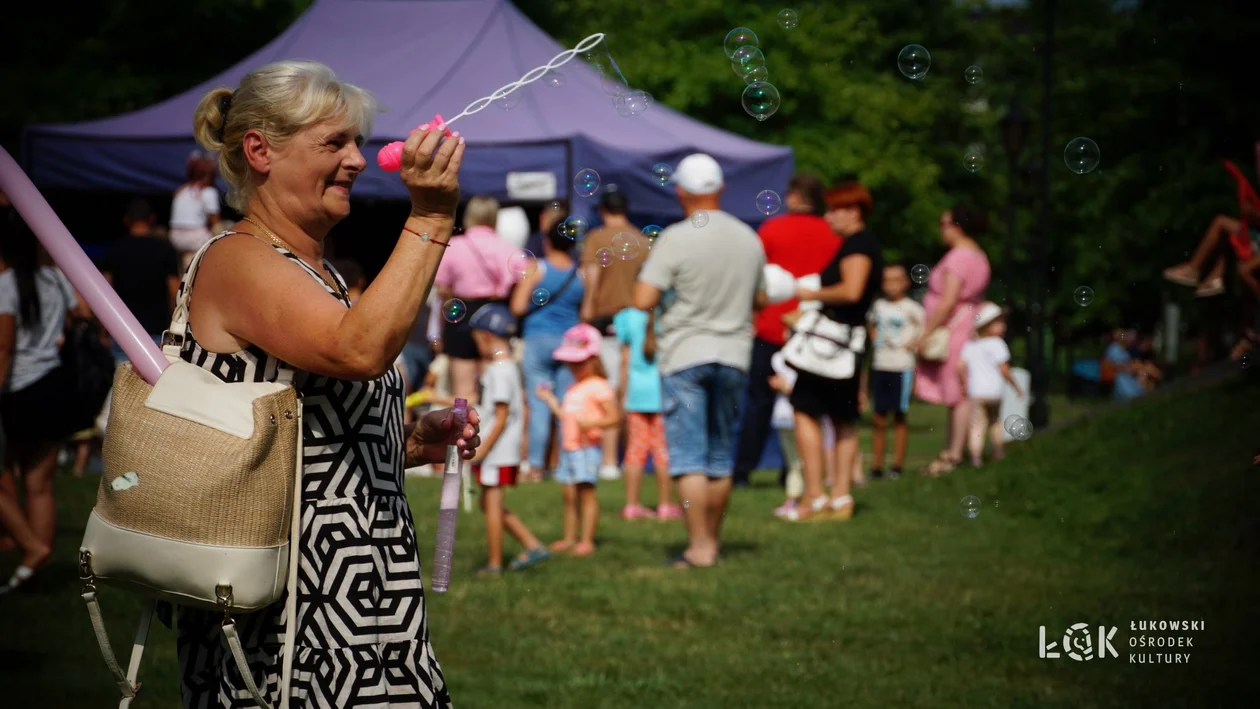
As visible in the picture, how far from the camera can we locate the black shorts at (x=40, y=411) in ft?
22.6

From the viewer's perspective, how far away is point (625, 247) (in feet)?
22.1

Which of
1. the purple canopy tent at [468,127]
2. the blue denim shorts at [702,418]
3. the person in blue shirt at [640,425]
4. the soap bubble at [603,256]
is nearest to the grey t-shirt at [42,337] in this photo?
the soap bubble at [603,256]

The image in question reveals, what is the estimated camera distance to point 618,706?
4844 millimetres

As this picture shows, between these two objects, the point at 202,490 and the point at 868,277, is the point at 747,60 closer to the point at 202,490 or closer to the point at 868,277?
the point at 868,277

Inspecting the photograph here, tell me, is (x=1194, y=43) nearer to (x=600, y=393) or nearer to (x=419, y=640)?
(x=600, y=393)

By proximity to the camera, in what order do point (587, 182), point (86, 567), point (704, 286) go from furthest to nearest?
1. point (704, 286)
2. point (587, 182)
3. point (86, 567)

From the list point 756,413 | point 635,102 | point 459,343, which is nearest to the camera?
point 635,102

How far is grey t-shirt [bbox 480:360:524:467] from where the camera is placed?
24.3 feet

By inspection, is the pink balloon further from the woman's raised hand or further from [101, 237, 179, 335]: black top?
[101, 237, 179, 335]: black top

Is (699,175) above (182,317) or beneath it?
above

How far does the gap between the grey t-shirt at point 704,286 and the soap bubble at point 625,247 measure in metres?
0.61

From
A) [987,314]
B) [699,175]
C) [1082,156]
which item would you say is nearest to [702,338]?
[699,175]

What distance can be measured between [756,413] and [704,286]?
4006 mm

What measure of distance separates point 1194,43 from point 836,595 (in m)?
18.6
